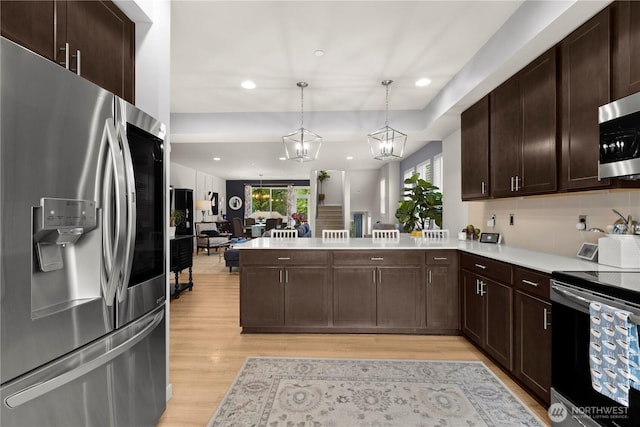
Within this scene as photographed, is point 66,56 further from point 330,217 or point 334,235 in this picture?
point 330,217

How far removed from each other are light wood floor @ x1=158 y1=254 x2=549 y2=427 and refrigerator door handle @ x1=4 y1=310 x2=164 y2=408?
0.77 meters

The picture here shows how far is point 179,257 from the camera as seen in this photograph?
485 cm

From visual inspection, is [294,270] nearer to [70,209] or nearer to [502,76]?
[70,209]

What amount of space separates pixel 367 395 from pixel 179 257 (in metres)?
3.64

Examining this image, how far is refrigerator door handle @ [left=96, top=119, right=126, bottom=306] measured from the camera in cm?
133

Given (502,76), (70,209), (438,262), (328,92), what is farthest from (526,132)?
(70,209)

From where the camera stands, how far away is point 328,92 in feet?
12.9

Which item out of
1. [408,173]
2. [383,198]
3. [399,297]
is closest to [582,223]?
[399,297]

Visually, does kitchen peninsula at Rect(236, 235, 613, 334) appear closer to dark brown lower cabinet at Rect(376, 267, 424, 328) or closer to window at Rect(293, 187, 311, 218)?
dark brown lower cabinet at Rect(376, 267, 424, 328)

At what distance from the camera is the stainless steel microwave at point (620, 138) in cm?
163

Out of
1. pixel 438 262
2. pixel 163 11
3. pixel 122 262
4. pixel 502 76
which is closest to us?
pixel 122 262

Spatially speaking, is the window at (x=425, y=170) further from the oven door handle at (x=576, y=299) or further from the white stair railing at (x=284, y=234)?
the oven door handle at (x=576, y=299)

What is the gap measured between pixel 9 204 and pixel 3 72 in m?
0.40

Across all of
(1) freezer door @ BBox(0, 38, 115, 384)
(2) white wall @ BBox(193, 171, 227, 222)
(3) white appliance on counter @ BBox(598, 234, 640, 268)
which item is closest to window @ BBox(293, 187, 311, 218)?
(2) white wall @ BBox(193, 171, 227, 222)
